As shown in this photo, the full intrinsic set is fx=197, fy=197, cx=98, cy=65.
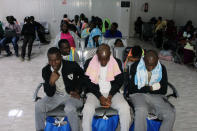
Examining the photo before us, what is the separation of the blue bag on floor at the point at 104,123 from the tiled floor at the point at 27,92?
3.27 feet

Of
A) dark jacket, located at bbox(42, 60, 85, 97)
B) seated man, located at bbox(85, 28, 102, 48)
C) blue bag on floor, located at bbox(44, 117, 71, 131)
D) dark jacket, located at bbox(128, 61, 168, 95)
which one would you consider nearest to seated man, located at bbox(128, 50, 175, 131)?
dark jacket, located at bbox(128, 61, 168, 95)

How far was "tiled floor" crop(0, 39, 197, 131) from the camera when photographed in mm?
2893

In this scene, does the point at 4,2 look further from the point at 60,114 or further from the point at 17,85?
the point at 60,114

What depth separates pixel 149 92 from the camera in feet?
8.23

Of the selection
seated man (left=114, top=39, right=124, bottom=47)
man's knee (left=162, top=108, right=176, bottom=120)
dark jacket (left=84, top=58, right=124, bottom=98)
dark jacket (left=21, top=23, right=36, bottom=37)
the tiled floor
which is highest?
dark jacket (left=21, top=23, right=36, bottom=37)

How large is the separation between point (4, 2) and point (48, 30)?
2.38 meters

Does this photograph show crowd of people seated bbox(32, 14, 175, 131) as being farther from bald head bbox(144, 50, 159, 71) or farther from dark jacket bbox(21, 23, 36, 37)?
dark jacket bbox(21, 23, 36, 37)

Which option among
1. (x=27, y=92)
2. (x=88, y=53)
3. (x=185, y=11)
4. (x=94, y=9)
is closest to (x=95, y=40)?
(x=88, y=53)

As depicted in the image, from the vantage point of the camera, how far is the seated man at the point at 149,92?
87.0 inches

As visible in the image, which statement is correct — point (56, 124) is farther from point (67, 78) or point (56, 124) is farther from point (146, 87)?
point (146, 87)

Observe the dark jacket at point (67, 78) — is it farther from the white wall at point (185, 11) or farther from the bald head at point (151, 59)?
the white wall at point (185, 11)

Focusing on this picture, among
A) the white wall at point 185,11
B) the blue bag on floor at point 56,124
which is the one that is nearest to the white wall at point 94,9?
the white wall at point 185,11

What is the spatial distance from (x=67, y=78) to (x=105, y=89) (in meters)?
0.50

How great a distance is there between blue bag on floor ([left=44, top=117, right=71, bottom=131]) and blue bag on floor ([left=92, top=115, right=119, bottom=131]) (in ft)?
1.01
